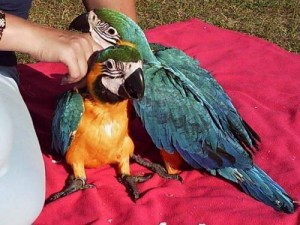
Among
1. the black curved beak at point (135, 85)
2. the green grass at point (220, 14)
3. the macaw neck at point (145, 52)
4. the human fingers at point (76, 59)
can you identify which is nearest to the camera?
the human fingers at point (76, 59)

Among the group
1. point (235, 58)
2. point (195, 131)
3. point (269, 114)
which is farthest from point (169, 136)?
point (235, 58)

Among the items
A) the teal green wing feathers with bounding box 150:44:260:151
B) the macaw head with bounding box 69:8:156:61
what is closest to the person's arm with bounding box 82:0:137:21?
the teal green wing feathers with bounding box 150:44:260:151

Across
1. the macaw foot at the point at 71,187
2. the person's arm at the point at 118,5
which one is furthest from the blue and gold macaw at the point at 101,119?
the person's arm at the point at 118,5

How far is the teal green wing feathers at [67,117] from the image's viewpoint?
1.44m

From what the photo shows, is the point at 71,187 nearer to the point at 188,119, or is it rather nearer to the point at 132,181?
the point at 132,181

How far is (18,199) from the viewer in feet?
4.17

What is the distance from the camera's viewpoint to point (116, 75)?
1381 millimetres

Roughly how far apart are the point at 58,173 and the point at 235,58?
78 cm

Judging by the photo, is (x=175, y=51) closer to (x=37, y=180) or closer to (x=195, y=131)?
(x=195, y=131)

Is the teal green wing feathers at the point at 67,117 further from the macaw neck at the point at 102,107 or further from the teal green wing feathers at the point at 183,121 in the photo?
the teal green wing feathers at the point at 183,121

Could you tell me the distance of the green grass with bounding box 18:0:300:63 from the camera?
2.63 metres

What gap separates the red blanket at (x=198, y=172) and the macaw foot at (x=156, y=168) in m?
0.01

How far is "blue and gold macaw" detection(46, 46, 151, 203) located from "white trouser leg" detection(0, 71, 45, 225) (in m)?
0.09

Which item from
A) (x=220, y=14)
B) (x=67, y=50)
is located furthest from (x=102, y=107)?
(x=220, y=14)
